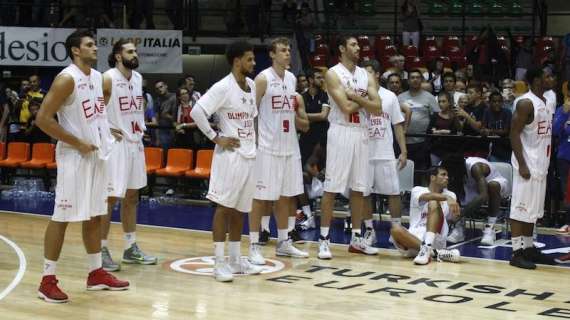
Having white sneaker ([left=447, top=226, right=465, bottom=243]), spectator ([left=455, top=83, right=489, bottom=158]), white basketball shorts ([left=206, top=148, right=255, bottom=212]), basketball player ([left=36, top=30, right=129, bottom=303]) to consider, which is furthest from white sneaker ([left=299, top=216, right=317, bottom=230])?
basketball player ([left=36, top=30, right=129, bottom=303])

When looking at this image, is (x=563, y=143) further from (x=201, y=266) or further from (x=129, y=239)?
(x=129, y=239)

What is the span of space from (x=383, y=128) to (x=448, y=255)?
66.7 inches

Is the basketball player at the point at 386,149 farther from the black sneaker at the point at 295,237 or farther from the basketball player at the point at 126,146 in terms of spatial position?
the basketball player at the point at 126,146

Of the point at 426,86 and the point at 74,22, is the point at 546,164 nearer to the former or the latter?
the point at 426,86

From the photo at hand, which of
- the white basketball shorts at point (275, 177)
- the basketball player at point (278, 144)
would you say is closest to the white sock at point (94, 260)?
the basketball player at point (278, 144)

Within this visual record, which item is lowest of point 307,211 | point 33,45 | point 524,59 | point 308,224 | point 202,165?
point 308,224

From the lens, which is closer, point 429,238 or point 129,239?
point 129,239

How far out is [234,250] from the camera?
8242 millimetres

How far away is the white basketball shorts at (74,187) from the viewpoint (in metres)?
7.13

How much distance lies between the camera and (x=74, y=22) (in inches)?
738

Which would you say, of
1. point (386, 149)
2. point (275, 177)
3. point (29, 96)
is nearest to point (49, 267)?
point (275, 177)

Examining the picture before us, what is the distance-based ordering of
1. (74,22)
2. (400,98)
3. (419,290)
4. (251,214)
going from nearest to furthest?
(419,290) → (251,214) → (400,98) → (74,22)

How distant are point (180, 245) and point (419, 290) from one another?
10.1ft

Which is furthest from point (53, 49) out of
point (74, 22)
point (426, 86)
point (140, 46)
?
point (426, 86)
